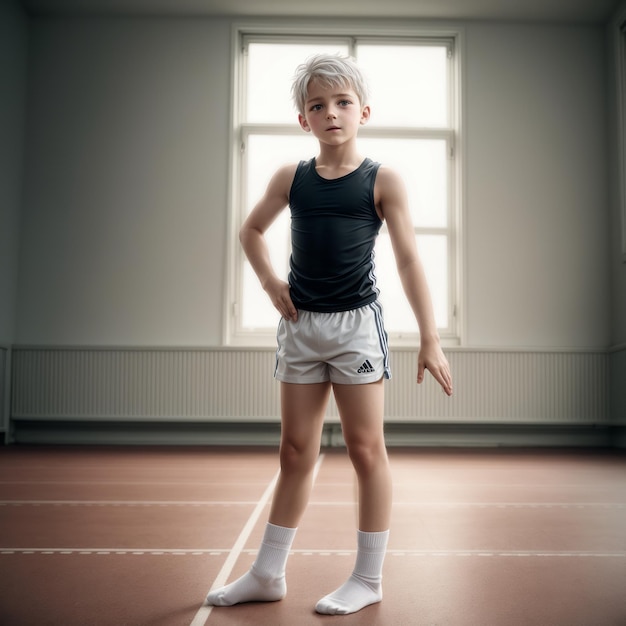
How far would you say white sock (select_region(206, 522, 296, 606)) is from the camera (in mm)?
1407

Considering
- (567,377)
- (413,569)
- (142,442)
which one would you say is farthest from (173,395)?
(413,569)

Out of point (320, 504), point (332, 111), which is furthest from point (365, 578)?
point (320, 504)

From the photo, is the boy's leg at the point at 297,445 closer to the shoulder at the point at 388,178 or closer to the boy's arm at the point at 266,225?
the boy's arm at the point at 266,225

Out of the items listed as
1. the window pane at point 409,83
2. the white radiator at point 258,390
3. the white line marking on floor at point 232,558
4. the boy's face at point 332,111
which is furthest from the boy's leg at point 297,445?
the window pane at point 409,83

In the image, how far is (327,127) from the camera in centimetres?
141

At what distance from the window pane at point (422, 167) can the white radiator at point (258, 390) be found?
Answer: 121 centimetres

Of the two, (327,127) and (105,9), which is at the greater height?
(105,9)

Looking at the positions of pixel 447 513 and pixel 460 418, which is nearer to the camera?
pixel 447 513

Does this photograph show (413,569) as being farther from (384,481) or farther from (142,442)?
(142,442)

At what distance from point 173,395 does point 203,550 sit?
3.69 m

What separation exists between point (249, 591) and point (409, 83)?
5334 mm

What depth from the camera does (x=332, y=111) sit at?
1.40 meters

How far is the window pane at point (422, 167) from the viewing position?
5926 mm

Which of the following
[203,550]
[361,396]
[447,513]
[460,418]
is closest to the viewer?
[361,396]
